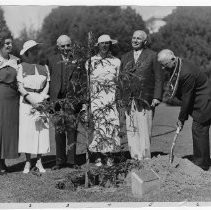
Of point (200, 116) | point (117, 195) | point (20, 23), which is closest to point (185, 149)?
point (200, 116)

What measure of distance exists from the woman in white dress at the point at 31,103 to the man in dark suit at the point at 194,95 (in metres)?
1.90

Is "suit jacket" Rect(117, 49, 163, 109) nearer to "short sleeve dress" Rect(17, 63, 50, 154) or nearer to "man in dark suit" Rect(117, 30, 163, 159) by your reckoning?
"man in dark suit" Rect(117, 30, 163, 159)

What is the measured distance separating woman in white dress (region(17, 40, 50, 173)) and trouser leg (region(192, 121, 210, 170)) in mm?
2378

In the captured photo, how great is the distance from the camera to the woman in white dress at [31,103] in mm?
7586

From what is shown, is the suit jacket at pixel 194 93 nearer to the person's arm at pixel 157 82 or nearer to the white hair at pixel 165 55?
the white hair at pixel 165 55

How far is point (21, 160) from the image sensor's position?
9.14m

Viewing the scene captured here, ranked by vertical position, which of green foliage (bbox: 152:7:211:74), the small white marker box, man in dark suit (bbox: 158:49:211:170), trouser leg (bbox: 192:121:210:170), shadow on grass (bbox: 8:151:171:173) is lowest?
shadow on grass (bbox: 8:151:171:173)

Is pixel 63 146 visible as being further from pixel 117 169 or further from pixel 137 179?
pixel 137 179

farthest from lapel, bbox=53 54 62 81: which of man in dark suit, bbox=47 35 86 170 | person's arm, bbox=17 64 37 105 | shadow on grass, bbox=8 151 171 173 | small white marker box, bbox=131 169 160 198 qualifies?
small white marker box, bbox=131 169 160 198

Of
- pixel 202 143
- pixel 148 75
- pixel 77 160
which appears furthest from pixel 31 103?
pixel 202 143

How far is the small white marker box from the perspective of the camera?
641cm

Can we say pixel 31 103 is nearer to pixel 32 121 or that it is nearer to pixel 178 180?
pixel 32 121

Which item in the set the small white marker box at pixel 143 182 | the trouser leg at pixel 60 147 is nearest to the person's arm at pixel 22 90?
the trouser leg at pixel 60 147

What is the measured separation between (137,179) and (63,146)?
6.60 feet
